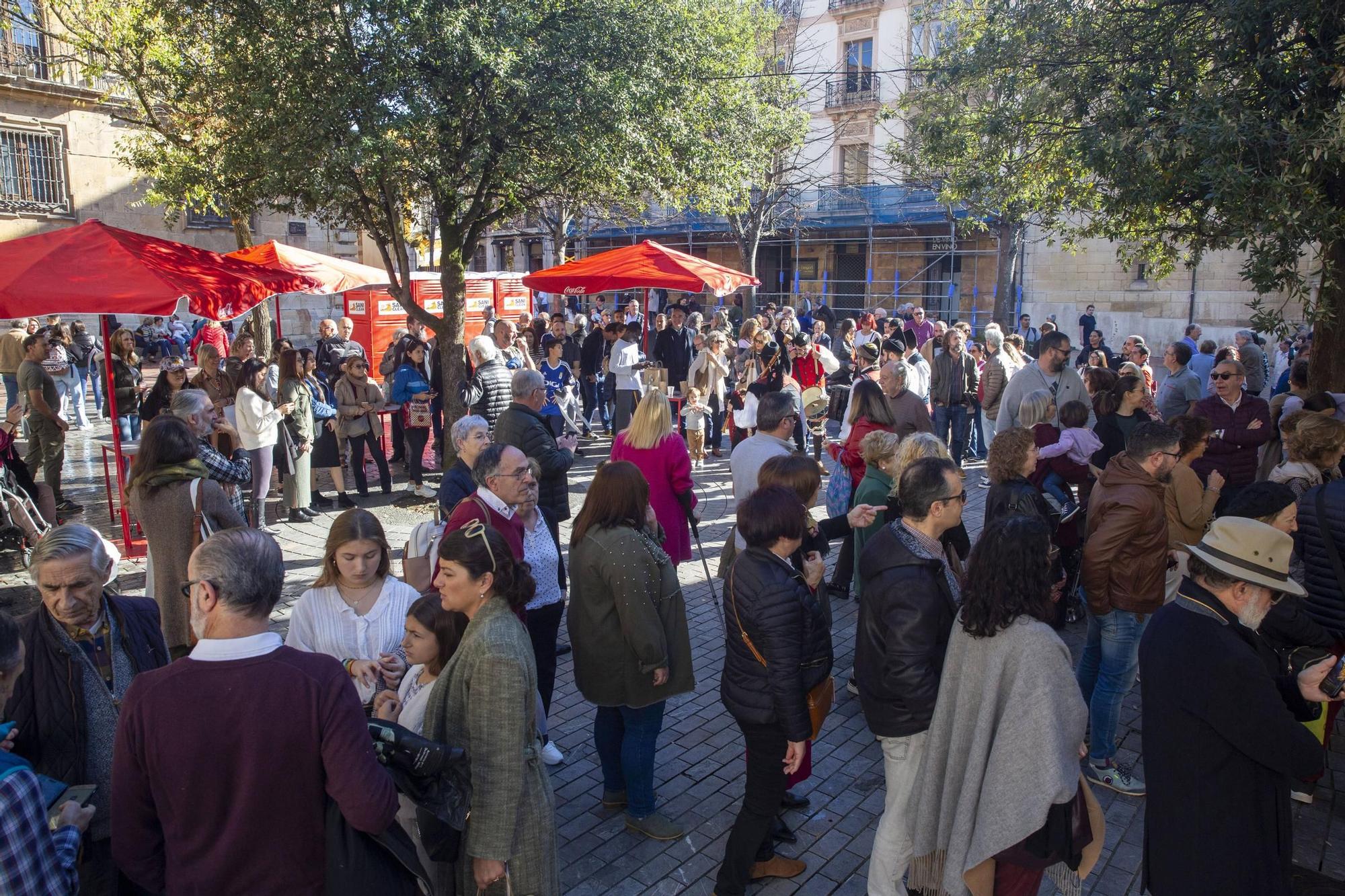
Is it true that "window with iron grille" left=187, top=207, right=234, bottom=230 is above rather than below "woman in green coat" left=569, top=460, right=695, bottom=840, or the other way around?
above

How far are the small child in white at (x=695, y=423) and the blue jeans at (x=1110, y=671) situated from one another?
666cm

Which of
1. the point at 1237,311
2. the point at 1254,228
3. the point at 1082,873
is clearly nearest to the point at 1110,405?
the point at 1254,228

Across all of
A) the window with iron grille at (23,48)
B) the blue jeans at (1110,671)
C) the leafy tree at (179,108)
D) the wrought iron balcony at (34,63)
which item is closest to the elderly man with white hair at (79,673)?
the blue jeans at (1110,671)

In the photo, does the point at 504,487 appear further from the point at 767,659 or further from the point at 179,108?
the point at 179,108

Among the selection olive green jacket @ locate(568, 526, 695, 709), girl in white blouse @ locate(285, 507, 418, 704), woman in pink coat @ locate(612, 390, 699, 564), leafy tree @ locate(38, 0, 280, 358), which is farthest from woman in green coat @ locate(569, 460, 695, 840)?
leafy tree @ locate(38, 0, 280, 358)

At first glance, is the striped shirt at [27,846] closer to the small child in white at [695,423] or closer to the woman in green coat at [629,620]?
the woman in green coat at [629,620]

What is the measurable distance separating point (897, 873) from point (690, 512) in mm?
2852

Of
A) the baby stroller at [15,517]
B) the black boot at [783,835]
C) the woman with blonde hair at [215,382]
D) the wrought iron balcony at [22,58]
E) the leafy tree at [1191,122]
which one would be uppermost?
the wrought iron balcony at [22,58]

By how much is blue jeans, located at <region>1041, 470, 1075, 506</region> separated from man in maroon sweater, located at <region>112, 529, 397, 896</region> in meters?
4.77

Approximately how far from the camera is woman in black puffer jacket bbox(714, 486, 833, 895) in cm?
329

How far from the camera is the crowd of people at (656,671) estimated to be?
7.29 ft

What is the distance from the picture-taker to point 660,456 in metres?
5.51

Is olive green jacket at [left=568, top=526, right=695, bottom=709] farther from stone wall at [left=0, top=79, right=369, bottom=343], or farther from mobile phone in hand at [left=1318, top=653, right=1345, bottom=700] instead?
stone wall at [left=0, top=79, right=369, bottom=343]

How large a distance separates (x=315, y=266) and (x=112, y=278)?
335cm
